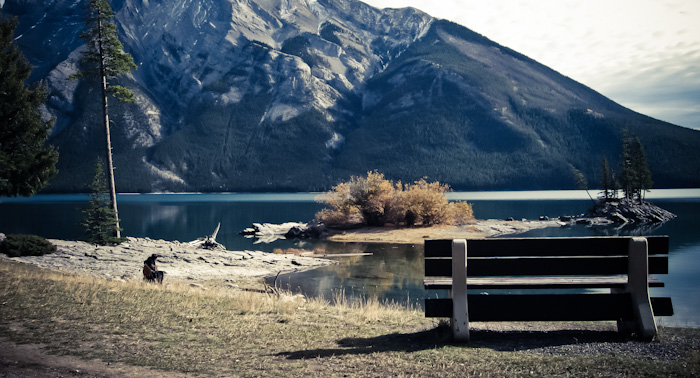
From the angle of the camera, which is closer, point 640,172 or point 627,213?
point 627,213

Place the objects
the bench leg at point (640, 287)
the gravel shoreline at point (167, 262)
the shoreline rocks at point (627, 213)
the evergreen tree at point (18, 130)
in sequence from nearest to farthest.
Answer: the bench leg at point (640, 287)
the gravel shoreline at point (167, 262)
the evergreen tree at point (18, 130)
the shoreline rocks at point (627, 213)

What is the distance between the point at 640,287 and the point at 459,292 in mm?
2628

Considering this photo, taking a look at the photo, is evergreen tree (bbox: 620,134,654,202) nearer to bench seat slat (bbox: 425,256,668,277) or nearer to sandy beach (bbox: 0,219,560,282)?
sandy beach (bbox: 0,219,560,282)

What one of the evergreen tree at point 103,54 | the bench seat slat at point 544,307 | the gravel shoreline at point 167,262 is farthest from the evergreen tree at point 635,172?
the bench seat slat at point 544,307

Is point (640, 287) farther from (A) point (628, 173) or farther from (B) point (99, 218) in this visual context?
(A) point (628, 173)

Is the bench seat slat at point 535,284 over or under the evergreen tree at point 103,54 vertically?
under

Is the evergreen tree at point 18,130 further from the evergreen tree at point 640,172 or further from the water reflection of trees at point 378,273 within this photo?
the evergreen tree at point 640,172

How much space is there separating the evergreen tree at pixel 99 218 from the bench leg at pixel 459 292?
2900 centimetres

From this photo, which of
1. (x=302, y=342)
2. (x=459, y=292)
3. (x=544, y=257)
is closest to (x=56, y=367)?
(x=302, y=342)

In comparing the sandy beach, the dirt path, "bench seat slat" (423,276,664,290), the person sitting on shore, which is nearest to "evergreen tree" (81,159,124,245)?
the sandy beach

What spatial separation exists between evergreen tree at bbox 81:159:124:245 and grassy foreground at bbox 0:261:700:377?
21.8 meters

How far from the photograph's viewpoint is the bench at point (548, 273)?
6977mm

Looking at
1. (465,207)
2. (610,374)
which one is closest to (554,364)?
(610,374)

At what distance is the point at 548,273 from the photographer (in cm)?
706
